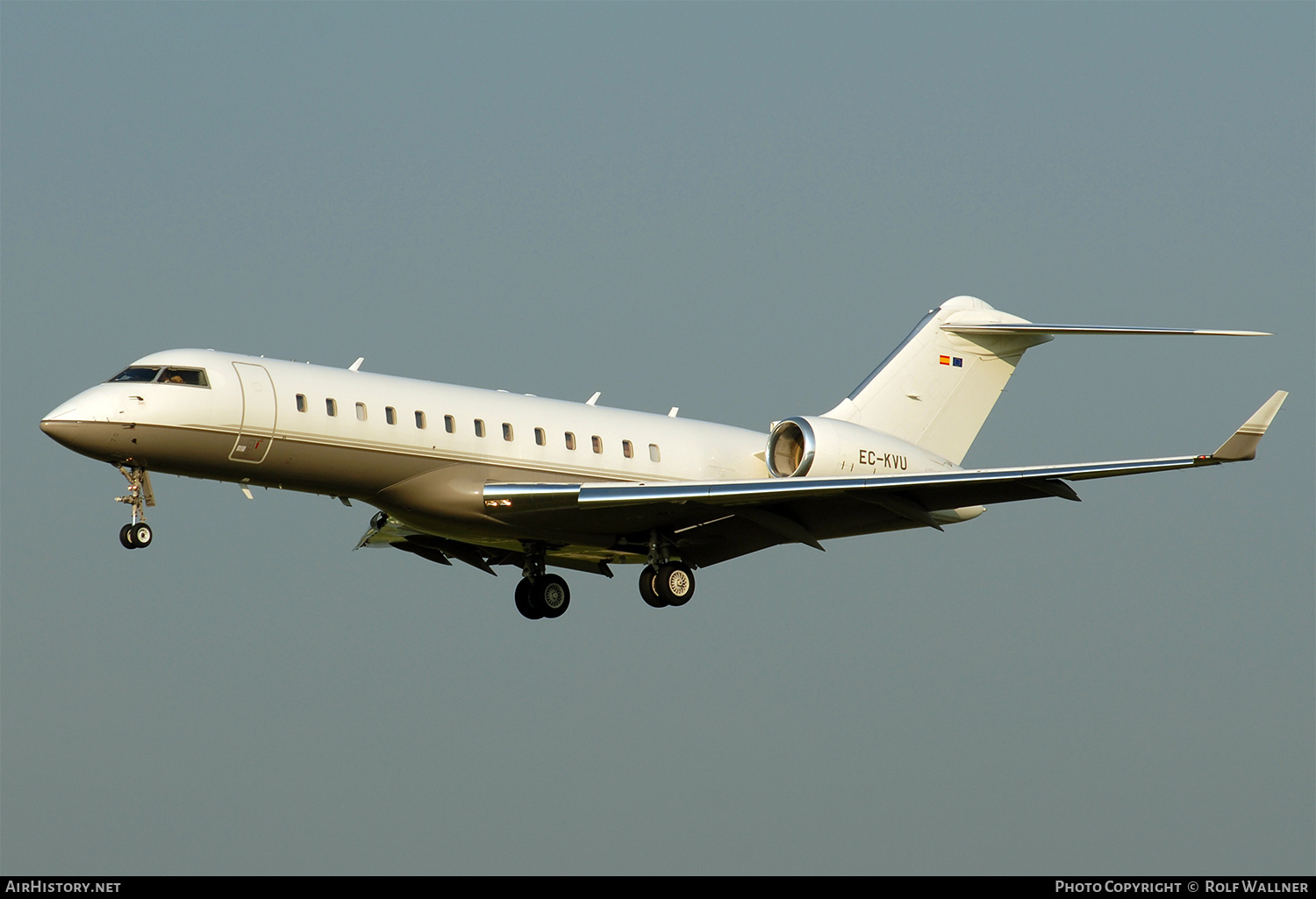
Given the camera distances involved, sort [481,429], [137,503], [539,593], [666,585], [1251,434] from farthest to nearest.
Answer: [539,593]
[666,585]
[481,429]
[137,503]
[1251,434]

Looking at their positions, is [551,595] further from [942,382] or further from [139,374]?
[139,374]

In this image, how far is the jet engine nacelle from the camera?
23.5 meters

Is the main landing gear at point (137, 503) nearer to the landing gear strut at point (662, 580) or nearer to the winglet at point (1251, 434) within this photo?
the landing gear strut at point (662, 580)

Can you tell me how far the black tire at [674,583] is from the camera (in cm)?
2334

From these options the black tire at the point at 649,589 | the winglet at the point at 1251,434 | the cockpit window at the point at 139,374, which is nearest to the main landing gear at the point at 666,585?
the black tire at the point at 649,589

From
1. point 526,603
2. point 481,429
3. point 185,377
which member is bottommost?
point 526,603

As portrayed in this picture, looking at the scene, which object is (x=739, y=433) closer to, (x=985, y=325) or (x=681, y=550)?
(x=681, y=550)

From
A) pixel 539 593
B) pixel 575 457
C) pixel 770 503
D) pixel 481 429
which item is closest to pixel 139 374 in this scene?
pixel 481 429

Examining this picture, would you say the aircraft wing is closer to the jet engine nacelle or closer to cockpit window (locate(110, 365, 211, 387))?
the jet engine nacelle

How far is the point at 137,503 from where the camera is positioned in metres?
20.2

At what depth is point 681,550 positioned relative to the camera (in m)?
24.2

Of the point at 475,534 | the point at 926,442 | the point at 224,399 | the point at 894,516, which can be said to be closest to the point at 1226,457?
the point at 894,516

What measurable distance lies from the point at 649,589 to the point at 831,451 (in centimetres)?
310

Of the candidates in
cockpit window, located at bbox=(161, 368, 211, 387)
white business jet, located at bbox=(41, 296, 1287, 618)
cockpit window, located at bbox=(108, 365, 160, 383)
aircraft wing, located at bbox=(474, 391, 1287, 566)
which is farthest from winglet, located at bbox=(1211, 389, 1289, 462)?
cockpit window, located at bbox=(108, 365, 160, 383)
